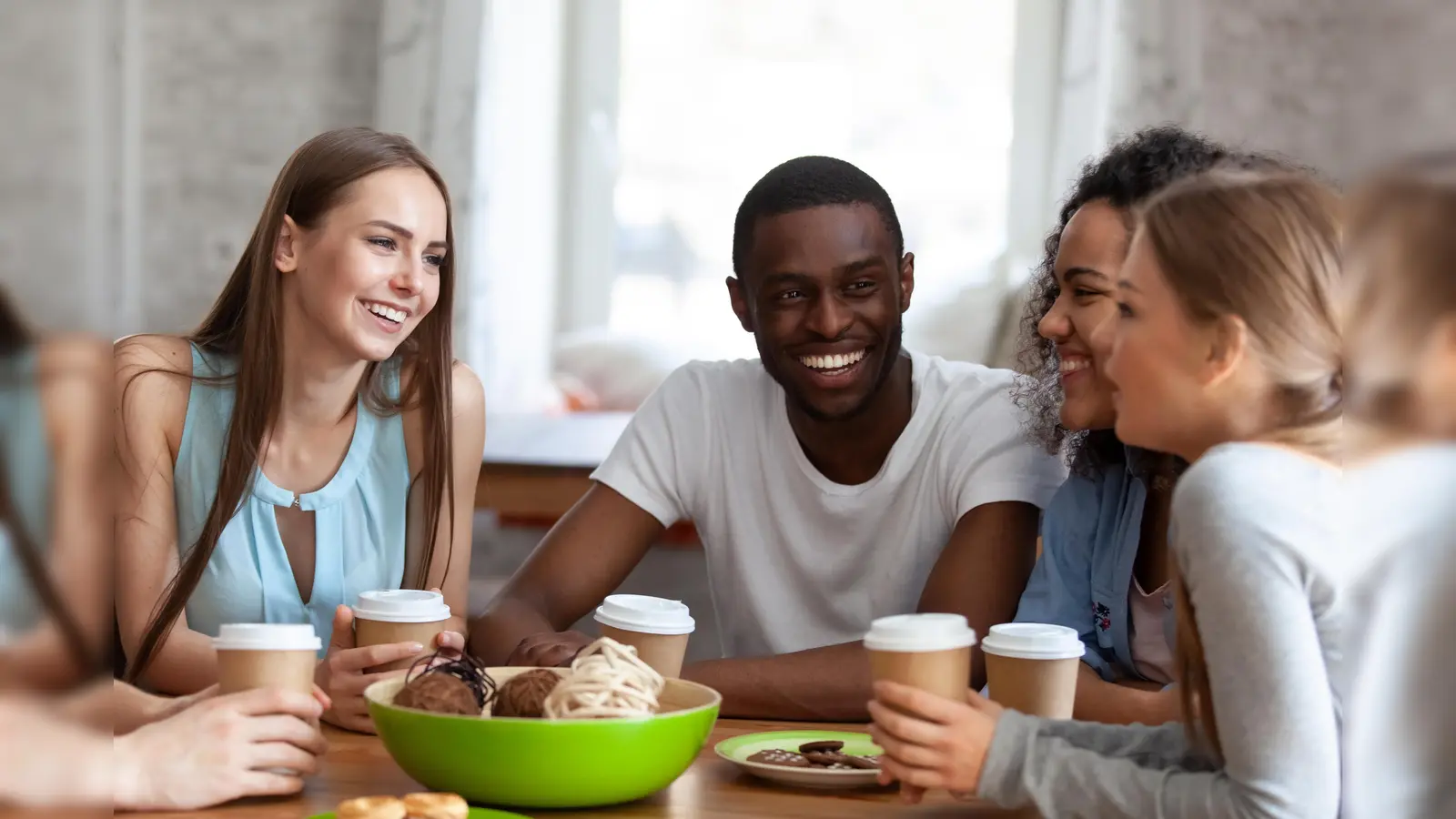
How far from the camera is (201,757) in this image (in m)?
0.97

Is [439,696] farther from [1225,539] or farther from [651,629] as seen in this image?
[1225,539]

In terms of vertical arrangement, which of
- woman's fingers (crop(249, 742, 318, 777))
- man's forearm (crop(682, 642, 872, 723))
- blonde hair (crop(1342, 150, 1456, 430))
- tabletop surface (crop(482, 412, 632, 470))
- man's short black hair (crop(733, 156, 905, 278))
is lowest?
man's forearm (crop(682, 642, 872, 723))

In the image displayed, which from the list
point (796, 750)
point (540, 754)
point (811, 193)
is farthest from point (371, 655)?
point (811, 193)

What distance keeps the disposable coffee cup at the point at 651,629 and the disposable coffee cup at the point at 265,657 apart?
27cm

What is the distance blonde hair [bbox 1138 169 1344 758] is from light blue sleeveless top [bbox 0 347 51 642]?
782 mm

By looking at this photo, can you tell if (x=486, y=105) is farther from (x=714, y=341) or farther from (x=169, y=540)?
(x=169, y=540)

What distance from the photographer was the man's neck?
185 cm

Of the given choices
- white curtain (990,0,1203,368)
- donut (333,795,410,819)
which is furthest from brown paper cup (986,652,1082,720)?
white curtain (990,0,1203,368)

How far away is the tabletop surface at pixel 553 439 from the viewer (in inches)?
120

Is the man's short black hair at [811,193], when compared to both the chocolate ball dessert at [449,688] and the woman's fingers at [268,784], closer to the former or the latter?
the chocolate ball dessert at [449,688]

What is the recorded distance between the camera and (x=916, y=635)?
0.94 meters

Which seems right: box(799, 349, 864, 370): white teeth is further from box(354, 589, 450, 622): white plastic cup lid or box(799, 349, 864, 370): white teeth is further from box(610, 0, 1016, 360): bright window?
box(610, 0, 1016, 360): bright window

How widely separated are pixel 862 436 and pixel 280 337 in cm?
81

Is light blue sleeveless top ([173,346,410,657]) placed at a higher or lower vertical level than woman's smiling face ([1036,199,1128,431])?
lower
